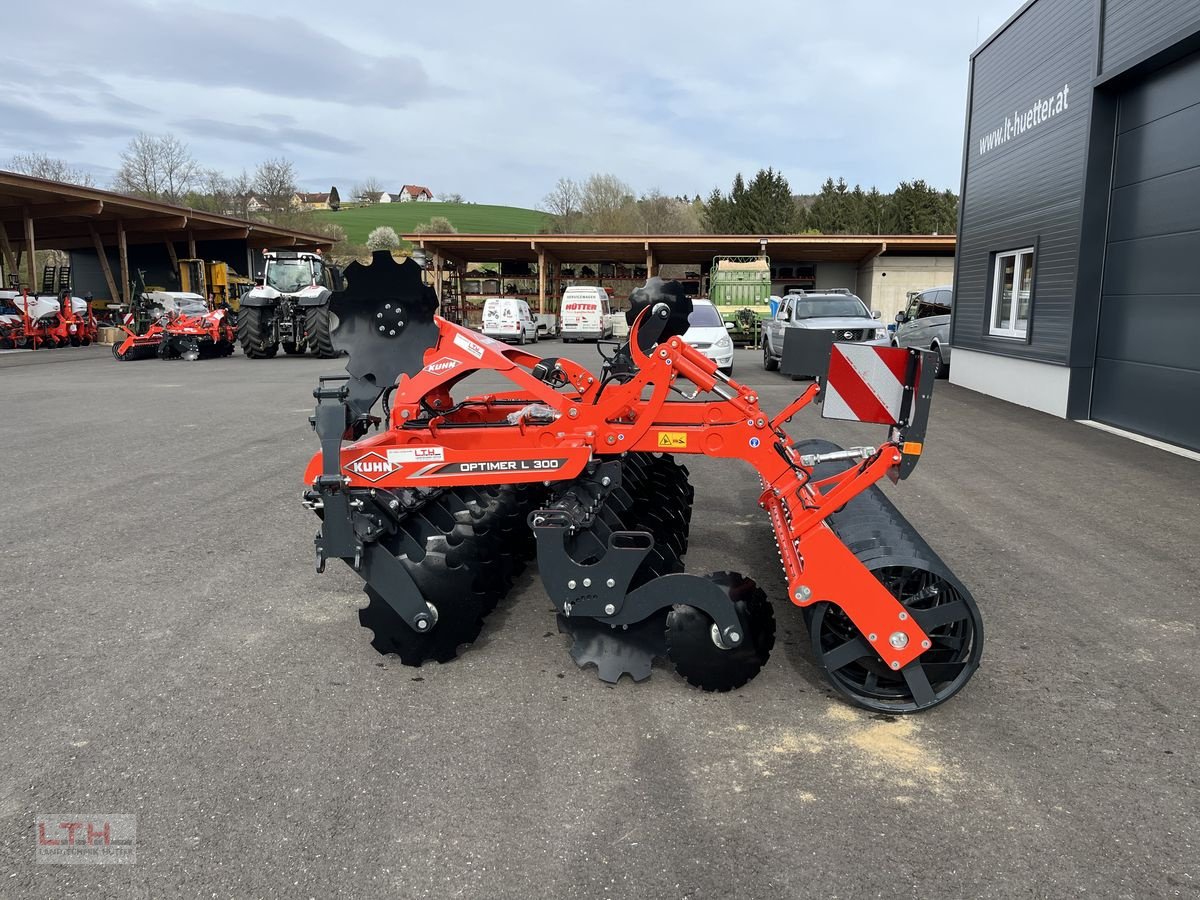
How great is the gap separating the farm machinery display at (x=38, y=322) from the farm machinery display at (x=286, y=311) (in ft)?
27.1

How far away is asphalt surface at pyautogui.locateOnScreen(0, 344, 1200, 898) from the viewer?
2525 mm

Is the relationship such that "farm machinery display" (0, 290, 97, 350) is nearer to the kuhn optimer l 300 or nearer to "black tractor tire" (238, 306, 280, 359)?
"black tractor tire" (238, 306, 280, 359)

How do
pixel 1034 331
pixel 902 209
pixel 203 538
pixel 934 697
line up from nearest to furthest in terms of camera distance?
pixel 934 697 → pixel 203 538 → pixel 1034 331 → pixel 902 209

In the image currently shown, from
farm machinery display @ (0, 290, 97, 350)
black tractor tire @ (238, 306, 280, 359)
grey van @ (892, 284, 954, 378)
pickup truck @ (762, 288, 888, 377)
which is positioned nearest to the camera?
pickup truck @ (762, 288, 888, 377)

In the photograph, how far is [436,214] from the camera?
9275 cm

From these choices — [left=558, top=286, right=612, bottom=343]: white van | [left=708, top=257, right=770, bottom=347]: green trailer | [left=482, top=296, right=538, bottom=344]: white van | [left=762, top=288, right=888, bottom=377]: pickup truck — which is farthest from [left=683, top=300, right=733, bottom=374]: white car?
[left=558, top=286, right=612, bottom=343]: white van

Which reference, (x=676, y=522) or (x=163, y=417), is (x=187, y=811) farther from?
(x=163, y=417)

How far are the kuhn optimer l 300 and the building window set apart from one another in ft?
35.8

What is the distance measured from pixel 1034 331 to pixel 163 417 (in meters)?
12.4

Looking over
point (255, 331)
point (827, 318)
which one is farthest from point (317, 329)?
point (827, 318)

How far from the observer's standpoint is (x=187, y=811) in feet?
9.18

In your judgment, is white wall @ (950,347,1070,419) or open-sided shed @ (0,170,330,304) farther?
open-sided shed @ (0,170,330,304)

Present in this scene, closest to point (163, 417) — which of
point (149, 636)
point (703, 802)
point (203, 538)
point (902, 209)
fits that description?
point (203, 538)

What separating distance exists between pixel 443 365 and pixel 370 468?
1.99ft
